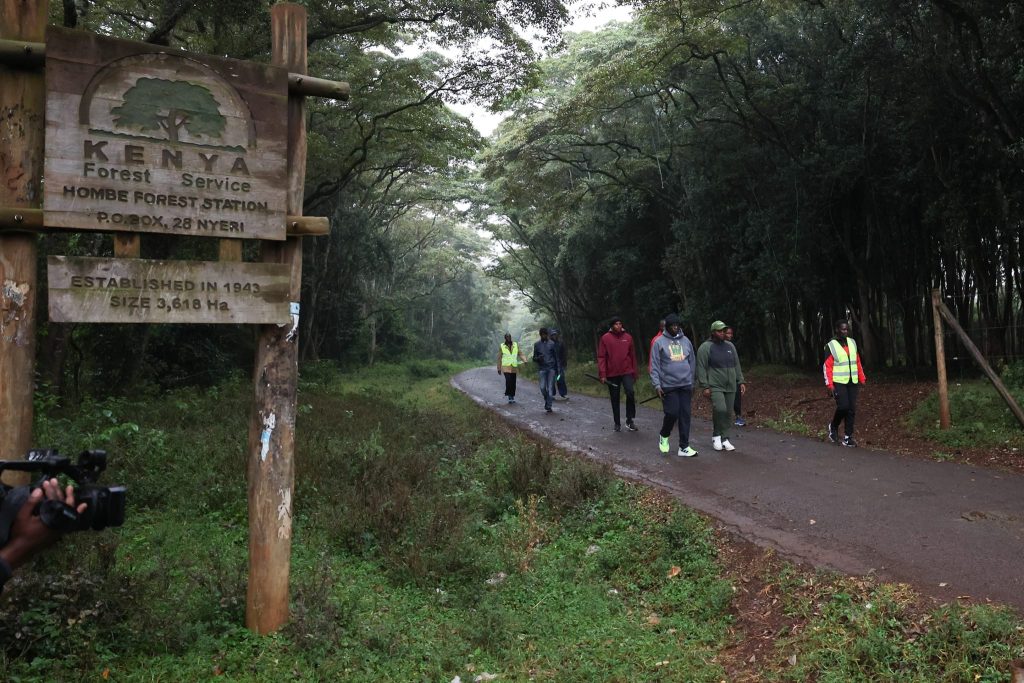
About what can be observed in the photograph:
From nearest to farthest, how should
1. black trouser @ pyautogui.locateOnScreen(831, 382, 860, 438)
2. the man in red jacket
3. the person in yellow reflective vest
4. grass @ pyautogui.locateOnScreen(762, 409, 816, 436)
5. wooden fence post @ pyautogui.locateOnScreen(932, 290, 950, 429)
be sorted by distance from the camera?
black trouser @ pyautogui.locateOnScreen(831, 382, 860, 438)
wooden fence post @ pyautogui.locateOnScreen(932, 290, 950, 429)
grass @ pyautogui.locateOnScreen(762, 409, 816, 436)
the man in red jacket
the person in yellow reflective vest

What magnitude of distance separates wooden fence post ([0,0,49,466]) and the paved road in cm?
528

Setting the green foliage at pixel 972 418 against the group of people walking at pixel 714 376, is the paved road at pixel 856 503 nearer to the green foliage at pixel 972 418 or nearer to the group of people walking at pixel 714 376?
the group of people walking at pixel 714 376

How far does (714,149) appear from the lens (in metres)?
17.6

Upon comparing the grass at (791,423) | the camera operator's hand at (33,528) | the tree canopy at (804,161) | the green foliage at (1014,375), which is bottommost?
the grass at (791,423)

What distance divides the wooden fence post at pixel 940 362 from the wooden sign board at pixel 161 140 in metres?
9.42

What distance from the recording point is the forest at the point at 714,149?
39.2 ft

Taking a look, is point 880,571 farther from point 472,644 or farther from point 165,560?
point 165,560

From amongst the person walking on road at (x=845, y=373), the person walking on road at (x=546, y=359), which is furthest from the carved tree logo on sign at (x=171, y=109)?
the person walking on road at (x=546, y=359)

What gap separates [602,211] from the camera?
24.5 metres

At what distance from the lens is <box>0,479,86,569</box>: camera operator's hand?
7.51 ft

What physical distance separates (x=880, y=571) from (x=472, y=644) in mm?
2889

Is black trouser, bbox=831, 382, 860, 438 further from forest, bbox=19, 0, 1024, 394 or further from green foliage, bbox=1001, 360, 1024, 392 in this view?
forest, bbox=19, 0, 1024, 394

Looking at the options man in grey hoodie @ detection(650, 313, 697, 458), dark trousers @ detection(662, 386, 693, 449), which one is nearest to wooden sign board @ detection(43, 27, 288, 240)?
man in grey hoodie @ detection(650, 313, 697, 458)

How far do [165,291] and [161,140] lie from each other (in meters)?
0.88
